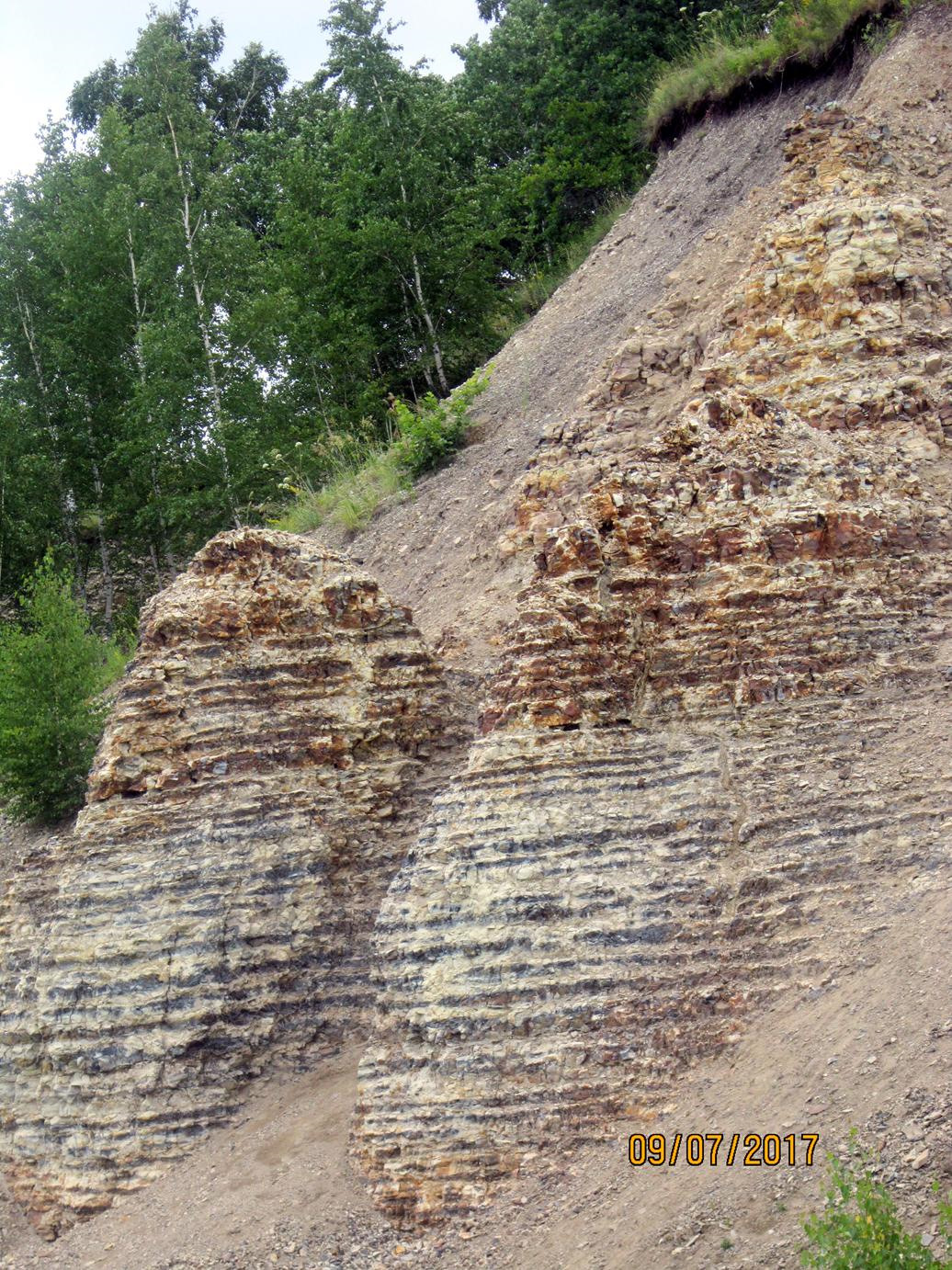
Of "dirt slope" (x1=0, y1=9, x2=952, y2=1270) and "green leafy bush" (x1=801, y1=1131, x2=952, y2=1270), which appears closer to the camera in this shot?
"green leafy bush" (x1=801, y1=1131, x2=952, y2=1270)

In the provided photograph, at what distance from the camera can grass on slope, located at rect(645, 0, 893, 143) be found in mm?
18656

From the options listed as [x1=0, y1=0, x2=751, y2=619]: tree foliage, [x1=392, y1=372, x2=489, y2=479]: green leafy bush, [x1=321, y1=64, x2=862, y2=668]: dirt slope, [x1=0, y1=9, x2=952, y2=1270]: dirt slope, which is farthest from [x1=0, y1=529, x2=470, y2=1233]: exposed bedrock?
[x1=0, y1=0, x2=751, y2=619]: tree foliage

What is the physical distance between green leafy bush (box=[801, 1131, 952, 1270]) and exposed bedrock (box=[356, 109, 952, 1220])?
1.66 meters

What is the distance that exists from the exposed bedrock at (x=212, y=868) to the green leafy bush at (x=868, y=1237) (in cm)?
425

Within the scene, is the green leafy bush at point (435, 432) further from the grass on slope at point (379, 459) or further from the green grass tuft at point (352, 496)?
the green grass tuft at point (352, 496)

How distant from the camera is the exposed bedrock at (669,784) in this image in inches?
308

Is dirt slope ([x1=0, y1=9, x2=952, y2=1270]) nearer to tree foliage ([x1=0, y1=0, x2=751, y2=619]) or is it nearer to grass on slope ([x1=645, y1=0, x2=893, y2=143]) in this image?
grass on slope ([x1=645, y1=0, x2=893, y2=143])

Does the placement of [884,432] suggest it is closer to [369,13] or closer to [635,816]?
[635,816]

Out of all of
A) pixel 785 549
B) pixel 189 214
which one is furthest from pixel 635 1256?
pixel 189 214

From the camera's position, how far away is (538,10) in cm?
3438

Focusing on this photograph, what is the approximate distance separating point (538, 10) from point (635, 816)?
3063 centimetres

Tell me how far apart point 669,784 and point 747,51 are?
14942 mm

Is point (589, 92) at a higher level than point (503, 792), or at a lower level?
higher


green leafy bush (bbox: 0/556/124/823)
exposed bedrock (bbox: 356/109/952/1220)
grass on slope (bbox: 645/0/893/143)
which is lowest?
exposed bedrock (bbox: 356/109/952/1220)
